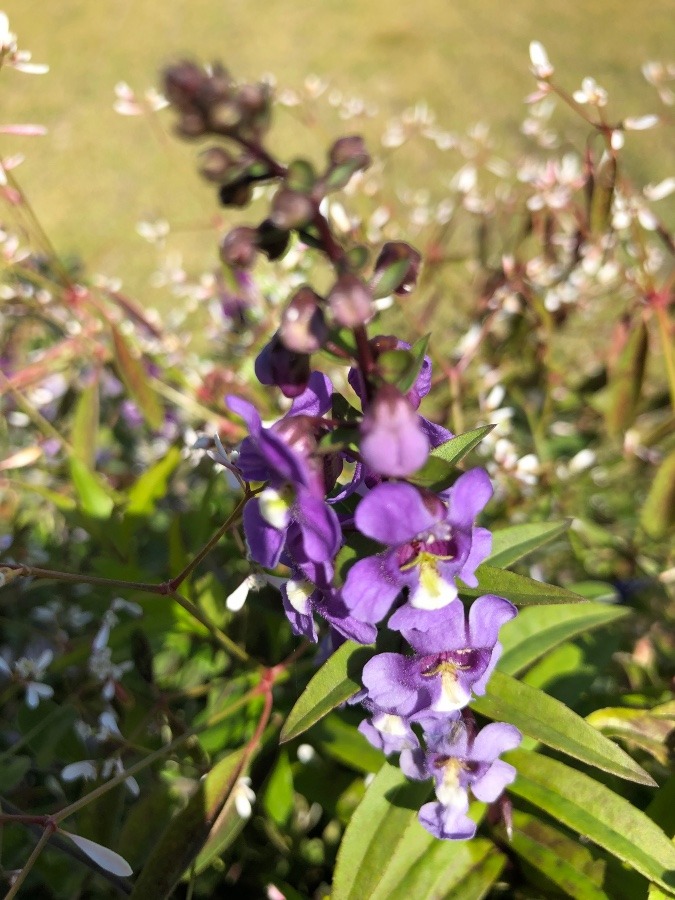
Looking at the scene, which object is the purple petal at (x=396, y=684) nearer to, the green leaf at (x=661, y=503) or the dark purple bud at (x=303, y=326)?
the dark purple bud at (x=303, y=326)

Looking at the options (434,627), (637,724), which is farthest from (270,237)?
(637,724)

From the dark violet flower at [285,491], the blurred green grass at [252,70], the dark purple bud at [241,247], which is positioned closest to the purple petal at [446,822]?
the dark violet flower at [285,491]

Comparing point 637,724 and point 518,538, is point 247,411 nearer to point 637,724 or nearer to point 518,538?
point 518,538

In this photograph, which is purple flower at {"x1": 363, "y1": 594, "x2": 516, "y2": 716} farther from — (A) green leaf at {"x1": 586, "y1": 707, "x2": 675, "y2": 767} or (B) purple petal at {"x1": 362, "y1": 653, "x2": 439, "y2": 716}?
(A) green leaf at {"x1": 586, "y1": 707, "x2": 675, "y2": 767}

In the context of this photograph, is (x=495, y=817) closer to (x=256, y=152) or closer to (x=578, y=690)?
(x=578, y=690)

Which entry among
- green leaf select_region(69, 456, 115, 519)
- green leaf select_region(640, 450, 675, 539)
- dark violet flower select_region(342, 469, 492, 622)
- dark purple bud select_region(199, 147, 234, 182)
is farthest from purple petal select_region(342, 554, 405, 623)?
→ green leaf select_region(640, 450, 675, 539)

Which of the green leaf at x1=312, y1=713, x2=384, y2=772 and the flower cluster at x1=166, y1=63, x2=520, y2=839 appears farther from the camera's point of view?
the green leaf at x1=312, y1=713, x2=384, y2=772
